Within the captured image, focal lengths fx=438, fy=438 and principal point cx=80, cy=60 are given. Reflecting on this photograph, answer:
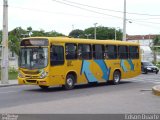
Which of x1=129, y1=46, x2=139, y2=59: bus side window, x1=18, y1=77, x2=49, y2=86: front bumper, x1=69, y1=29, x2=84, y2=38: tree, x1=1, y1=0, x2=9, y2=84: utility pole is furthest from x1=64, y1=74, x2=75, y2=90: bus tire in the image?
x1=69, y1=29, x2=84, y2=38: tree

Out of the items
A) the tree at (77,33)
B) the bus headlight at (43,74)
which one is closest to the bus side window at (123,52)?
the bus headlight at (43,74)

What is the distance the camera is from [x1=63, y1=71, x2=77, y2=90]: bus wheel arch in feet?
76.6

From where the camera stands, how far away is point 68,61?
76.2 ft

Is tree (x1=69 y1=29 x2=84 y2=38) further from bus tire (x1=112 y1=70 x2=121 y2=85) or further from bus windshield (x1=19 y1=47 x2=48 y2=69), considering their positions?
bus windshield (x1=19 y1=47 x2=48 y2=69)

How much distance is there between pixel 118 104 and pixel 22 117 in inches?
181

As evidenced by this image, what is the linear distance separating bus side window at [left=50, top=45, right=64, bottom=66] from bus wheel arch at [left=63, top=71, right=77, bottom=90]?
1140 mm

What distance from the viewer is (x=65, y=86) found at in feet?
76.5

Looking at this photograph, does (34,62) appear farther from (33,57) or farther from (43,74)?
(43,74)

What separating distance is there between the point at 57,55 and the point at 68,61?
3.44 ft

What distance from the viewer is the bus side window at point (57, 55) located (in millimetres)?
22119

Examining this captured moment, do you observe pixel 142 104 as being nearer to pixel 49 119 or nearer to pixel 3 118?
pixel 49 119

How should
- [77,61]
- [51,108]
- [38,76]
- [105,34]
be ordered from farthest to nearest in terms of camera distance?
[105,34] → [77,61] → [38,76] → [51,108]

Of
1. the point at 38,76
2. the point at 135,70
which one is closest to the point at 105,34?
the point at 135,70

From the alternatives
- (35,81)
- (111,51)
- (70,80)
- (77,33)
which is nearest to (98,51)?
(111,51)
